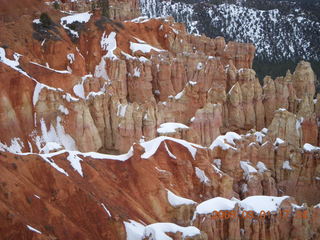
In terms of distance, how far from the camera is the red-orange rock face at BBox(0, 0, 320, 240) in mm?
21766

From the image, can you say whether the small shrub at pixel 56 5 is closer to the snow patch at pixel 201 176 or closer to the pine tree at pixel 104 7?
the pine tree at pixel 104 7

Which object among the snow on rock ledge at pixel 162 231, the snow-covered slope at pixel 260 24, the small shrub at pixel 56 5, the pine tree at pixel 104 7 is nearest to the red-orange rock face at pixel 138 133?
the snow on rock ledge at pixel 162 231

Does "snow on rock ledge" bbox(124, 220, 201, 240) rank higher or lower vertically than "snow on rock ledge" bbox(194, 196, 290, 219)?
higher

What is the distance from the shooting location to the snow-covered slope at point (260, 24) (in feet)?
314

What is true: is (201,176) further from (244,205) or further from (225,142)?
(225,142)

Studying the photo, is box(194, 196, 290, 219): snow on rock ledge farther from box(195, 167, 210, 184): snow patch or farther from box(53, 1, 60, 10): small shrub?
box(53, 1, 60, 10): small shrub

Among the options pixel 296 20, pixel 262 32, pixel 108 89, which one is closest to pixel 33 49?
pixel 108 89

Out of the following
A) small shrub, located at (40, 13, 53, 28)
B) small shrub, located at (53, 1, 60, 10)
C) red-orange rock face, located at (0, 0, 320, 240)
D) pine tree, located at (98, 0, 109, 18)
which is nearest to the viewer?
red-orange rock face, located at (0, 0, 320, 240)

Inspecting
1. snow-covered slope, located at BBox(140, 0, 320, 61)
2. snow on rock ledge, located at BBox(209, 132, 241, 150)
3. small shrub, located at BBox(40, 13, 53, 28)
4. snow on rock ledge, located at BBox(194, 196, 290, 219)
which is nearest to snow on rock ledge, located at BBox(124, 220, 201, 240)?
snow on rock ledge, located at BBox(194, 196, 290, 219)

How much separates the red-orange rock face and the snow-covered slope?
39.9 metres

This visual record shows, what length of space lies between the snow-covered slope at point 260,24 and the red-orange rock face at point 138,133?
3991 cm

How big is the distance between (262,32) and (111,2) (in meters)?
49.0
